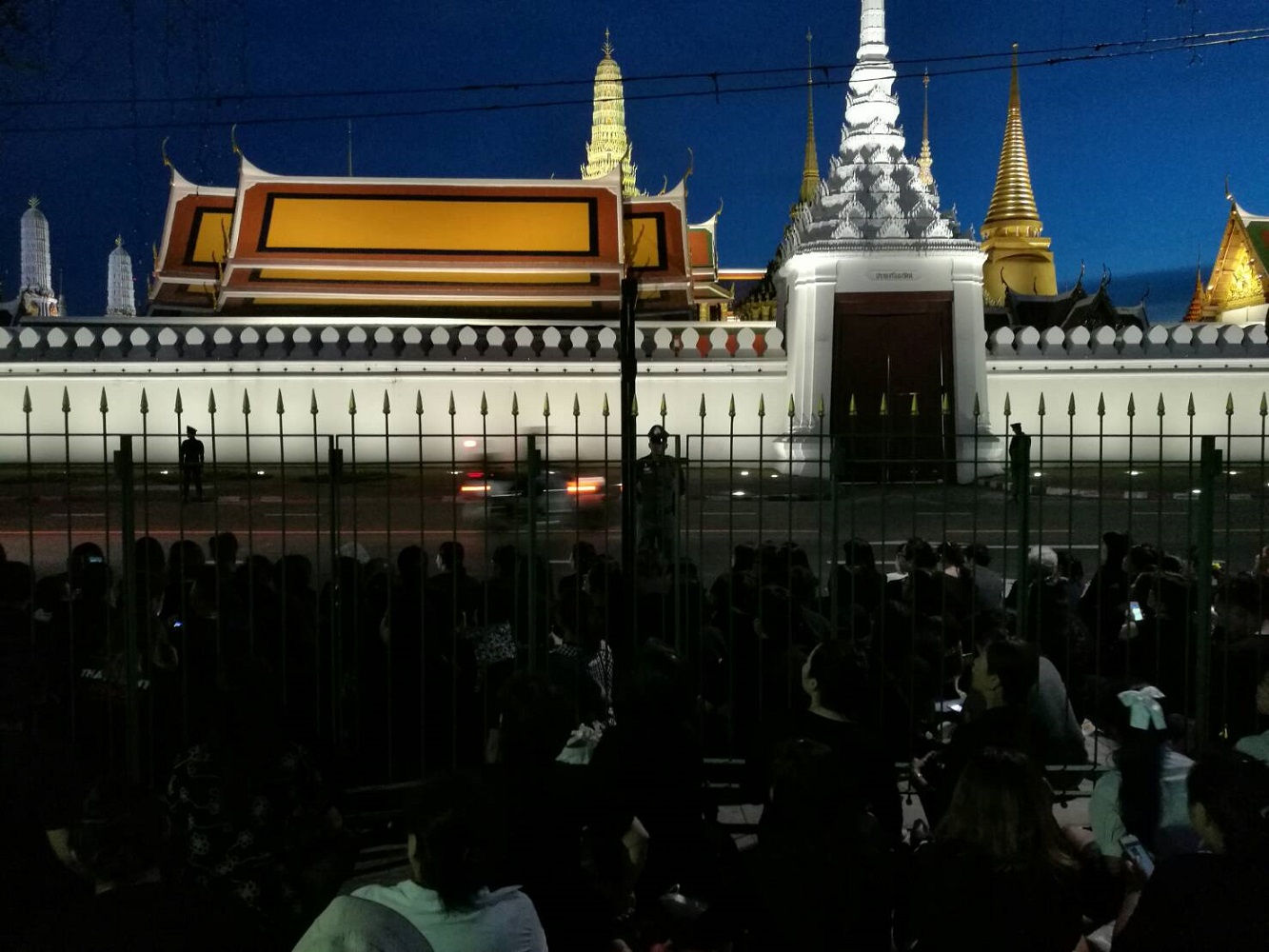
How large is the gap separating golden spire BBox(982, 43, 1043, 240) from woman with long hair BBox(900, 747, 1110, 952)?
119 ft

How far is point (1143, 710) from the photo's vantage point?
137 inches

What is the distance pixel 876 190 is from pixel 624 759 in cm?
1601

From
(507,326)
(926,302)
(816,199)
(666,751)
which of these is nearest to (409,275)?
(507,326)

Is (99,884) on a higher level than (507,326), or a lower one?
lower

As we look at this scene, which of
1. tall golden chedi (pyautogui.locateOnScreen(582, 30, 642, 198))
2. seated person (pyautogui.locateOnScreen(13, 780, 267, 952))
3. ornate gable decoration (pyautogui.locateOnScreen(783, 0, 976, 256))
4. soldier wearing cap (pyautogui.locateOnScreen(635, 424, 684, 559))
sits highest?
tall golden chedi (pyautogui.locateOnScreen(582, 30, 642, 198))

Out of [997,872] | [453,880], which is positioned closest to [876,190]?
[997,872]

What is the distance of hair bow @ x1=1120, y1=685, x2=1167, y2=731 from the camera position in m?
3.46

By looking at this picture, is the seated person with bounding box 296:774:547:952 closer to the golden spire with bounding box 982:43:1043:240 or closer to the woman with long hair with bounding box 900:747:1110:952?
the woman with long hair with bounding box 900:747:1110:952

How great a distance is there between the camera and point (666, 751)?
11.2ft

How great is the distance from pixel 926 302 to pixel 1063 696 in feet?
47.5

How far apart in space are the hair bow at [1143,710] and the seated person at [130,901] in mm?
2504

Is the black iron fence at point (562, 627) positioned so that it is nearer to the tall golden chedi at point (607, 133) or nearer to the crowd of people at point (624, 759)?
the crowd of people at point (624, 759)

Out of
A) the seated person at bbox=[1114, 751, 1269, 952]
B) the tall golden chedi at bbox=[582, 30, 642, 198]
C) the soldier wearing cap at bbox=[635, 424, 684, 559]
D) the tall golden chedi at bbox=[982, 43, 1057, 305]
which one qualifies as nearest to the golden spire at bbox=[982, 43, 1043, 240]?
the tall golden chedi at bbox=[982, 43, 1057, 305]

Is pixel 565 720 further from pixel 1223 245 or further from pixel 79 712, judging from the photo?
pixel 1223 245
